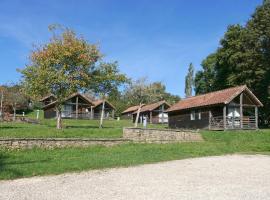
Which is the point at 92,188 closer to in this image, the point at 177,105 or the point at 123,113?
the point at 177,105

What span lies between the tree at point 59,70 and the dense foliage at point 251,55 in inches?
848

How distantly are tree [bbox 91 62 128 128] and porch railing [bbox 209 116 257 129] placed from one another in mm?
10178

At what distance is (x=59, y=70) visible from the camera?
3322 centimetres

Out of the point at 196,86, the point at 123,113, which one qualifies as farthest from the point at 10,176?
the point at 123,113

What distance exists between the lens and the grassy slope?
14984mm

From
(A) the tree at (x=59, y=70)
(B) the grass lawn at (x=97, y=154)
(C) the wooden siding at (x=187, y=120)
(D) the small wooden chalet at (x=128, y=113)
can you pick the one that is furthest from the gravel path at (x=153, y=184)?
(D) the small wooden chalet at (x=128, y=113)

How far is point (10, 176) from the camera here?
13.4 meters

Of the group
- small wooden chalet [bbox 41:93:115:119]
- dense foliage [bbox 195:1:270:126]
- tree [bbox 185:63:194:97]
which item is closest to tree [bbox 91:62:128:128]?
dense foliage [bbox 195:1:270:126]

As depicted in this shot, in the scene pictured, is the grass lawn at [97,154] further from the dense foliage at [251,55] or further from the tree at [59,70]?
the dense foliage at [251,55]

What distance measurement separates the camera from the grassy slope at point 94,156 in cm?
1498

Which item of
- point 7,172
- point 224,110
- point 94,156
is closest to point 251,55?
point 224,110

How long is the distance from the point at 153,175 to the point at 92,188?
320 centimetres

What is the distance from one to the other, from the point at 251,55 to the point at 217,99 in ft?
35.2

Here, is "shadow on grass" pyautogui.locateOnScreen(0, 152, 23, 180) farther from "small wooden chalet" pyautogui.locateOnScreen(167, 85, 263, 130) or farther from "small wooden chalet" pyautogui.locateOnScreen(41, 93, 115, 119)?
"small wooden chalet" pyautogui.locateOnScreen(41, 93, 115, 119)
